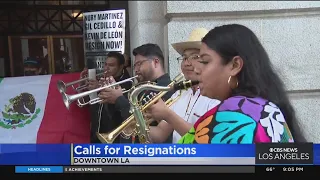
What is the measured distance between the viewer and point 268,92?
6.14ft

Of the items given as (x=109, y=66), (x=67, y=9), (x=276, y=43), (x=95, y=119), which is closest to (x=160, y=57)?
(x=109, y=66)

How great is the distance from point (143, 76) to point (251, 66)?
657 mm

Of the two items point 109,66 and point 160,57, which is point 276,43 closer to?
point 160,57

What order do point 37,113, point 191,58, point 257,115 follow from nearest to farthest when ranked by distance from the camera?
point 257,115 → point 191,58 → point 37,113

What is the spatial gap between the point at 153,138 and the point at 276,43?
99 cm

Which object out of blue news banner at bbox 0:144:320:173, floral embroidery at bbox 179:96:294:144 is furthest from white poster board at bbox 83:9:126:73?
floral embroidery at bbox 179:96:294:144

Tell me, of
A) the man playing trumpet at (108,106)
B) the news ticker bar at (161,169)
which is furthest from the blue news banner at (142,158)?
the man playing trumpet at (108,106)

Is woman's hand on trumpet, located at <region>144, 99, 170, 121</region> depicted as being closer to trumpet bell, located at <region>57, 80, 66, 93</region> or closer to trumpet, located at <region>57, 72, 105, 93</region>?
trumpet, located at <region>57, 72, 105, 93</region>

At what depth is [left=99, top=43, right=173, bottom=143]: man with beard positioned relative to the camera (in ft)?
7.23

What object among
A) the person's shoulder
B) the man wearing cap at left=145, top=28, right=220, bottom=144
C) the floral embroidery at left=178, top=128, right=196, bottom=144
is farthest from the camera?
the man wearing cap at left=145, top=28, right=220, bottom=144

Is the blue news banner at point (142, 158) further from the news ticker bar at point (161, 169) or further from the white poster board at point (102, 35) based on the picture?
the white poster board at point (102, 35)

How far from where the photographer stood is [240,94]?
185cm

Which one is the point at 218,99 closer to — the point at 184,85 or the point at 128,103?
the point at 184,85

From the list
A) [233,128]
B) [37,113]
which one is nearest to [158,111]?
[233,128]
